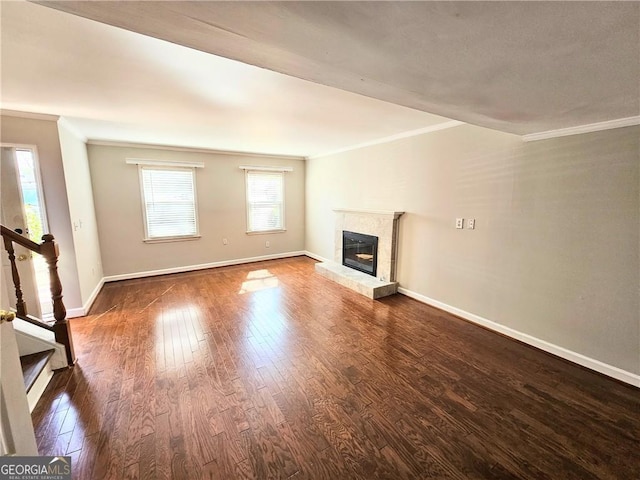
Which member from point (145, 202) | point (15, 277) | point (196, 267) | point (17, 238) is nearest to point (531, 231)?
point (17, 238)

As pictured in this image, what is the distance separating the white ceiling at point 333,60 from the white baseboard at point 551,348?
2017 millimetres

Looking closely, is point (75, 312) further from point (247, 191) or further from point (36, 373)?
point (247, 191)

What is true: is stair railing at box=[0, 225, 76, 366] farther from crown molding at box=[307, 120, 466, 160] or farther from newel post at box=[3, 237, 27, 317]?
crown molding at box=[307, 120, 466, 160]

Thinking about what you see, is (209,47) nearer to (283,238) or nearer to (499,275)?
(499,275)

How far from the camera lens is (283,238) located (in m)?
6.27

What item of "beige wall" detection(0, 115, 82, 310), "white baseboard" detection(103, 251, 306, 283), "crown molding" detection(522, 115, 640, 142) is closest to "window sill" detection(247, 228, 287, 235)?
"white baseboard" detection(103, 251, 306, 283)

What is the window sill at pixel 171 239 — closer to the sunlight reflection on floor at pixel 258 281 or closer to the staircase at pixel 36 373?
the sunlight reflection on floor at pixel 258 281

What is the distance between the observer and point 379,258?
4254 mm

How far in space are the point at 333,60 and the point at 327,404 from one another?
2.13 meters

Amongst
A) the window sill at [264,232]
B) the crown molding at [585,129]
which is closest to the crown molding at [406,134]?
the crown molding at [585,129]

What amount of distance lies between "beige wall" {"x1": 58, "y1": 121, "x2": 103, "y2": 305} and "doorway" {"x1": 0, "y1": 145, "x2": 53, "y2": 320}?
258 mm

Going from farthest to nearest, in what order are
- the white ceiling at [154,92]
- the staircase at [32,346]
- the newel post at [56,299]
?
the newel post at [56,299] < the white ceiling at [154,92] < the staircase at [32,346]

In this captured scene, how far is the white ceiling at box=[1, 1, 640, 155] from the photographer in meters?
0.90

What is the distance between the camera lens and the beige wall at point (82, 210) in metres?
3.19
